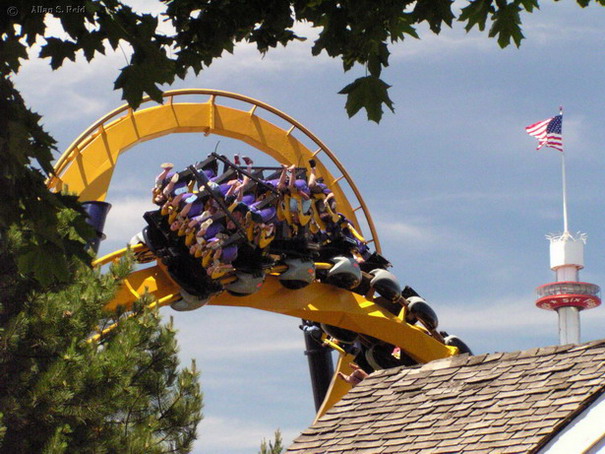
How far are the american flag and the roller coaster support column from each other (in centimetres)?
2488

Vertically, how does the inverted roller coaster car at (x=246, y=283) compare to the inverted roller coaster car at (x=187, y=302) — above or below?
above

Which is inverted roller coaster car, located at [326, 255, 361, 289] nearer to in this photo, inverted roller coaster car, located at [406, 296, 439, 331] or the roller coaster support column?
inverted roller coaster car, located at [406, 296, 439, 331]

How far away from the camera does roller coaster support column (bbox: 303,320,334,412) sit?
642 inches

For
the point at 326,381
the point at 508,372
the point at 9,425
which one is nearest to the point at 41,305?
the point at 9,425

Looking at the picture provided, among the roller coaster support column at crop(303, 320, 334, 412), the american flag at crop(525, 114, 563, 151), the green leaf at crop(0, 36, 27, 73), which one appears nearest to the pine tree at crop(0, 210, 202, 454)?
the roller coaster support column at crop(303, 320, 334, 412)

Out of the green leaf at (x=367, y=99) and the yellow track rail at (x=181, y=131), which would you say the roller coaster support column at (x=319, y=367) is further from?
the green leaf at (x=367, y=99)

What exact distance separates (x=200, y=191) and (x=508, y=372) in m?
5.19

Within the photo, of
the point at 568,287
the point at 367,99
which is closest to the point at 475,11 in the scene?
the point at 367,99

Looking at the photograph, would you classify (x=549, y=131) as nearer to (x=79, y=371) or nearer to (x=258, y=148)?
(x=258, y=148)

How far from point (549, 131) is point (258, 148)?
1067 inches

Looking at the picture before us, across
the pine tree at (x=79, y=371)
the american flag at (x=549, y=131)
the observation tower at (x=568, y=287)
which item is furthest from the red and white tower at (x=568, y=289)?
the pine tree at (x=79, y=371)

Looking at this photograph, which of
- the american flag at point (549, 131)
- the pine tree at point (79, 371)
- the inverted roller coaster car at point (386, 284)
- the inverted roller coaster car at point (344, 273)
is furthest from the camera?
the american flag at point (549, 131)

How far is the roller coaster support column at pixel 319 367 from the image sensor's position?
16.3 m

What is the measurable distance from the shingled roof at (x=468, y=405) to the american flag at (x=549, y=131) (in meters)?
32.5
